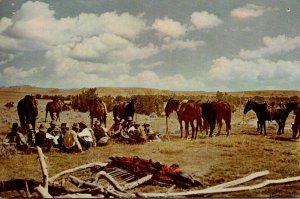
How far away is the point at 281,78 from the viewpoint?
7.51 m

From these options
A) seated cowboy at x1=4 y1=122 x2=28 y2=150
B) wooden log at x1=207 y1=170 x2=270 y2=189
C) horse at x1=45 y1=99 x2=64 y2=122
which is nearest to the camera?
wooden log at x1=207 y1=170 x2=270 y2=189

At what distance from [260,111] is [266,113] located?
0.37 ft

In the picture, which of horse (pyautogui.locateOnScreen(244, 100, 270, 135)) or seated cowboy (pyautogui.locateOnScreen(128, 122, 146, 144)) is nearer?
seated cowboy (pyautogui.locateOnScreen(128, 122, 146, 144))

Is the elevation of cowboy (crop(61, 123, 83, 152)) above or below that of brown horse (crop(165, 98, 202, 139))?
below

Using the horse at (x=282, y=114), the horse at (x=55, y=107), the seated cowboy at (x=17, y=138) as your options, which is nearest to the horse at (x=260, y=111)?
the horse at (x=282, y=114)

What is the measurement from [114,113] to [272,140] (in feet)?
8.27

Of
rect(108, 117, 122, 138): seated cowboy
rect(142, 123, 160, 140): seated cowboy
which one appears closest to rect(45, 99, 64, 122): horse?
rect(108, 117, 122, 138): seated cowboy

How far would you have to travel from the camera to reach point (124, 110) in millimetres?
7527

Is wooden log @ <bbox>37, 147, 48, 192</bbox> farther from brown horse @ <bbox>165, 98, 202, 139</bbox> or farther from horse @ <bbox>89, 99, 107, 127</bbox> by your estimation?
brown horse @ <bbox>165, 98, 202, 139</bbox>

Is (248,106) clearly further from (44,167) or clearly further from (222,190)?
(44,167)

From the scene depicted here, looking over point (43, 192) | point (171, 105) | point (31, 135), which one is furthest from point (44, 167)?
point (171, 105)

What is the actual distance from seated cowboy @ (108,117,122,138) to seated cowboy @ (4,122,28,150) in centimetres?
130

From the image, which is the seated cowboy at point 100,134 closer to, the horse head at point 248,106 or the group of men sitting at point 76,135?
the group of men sitting at point 76,135

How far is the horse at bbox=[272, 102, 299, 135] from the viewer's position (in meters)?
7.50
